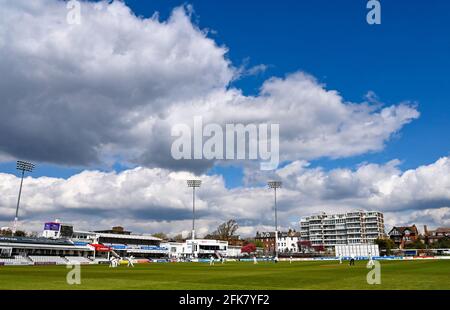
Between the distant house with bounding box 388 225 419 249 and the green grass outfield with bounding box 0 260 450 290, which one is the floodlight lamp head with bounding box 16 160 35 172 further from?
the distant house with bounding box 388 225 419 249

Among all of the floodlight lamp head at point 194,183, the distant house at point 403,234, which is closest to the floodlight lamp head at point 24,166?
the floodlight lamp head at point 194,183

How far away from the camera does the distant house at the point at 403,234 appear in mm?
179500

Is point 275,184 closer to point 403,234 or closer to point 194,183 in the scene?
point 194,183

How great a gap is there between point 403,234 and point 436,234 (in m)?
20.2

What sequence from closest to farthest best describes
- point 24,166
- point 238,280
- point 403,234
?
point 238,280 < point 24,166 < point 403,234

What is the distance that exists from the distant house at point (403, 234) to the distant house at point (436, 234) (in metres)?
5.63

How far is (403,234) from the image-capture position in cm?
18212

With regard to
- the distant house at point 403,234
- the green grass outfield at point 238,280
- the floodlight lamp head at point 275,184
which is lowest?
the green grass outfield at point 238,280

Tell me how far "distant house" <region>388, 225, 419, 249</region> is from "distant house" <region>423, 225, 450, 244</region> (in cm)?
563

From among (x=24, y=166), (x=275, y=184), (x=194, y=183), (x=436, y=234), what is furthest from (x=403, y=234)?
(x=24, y=166)

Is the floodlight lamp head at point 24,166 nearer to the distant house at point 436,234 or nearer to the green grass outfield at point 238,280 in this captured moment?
the green grass outfield at point 238,280
